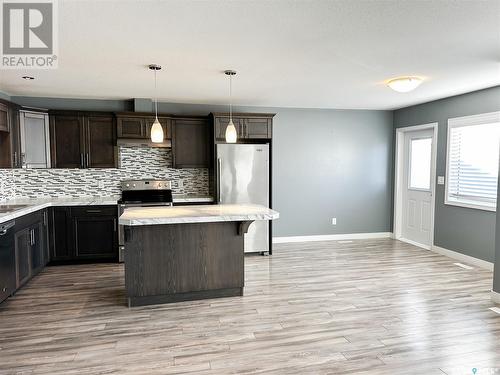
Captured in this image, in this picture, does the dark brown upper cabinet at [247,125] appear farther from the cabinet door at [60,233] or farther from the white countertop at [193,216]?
the cabinet door at [60,233]

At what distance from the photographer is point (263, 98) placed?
5.25 m

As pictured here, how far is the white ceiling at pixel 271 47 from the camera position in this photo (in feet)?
7.29

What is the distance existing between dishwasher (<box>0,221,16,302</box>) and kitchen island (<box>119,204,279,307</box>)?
1.12 m

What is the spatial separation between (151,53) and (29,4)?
39.4 inches

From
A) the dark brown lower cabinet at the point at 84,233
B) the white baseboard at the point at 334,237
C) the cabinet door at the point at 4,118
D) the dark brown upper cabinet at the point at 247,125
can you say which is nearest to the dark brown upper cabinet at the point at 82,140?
the cabinet door at the point at 4,118

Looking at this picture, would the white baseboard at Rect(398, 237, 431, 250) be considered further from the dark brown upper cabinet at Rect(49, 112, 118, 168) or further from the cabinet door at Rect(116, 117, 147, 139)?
the dark brown upper cabinet at Rect(49, 112, 118, 168)

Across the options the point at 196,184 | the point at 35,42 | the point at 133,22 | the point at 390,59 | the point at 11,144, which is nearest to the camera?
the point at 133,22

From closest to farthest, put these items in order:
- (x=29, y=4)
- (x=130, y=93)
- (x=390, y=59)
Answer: (x=29, y=4) → (x=390, y=59) → (x=130, y=93)

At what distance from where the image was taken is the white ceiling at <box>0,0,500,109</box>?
7.29 ft

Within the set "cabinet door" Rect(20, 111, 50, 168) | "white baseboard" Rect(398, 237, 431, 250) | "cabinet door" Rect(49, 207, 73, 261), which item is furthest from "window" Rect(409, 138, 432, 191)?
"cabinet door" Rect(20, 111, 50, 168)

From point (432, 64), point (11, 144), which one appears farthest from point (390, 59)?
point (11, 144)

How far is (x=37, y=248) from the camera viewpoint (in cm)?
430

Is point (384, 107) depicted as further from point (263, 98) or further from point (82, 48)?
point (82, 48)

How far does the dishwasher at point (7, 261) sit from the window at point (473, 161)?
566cm
